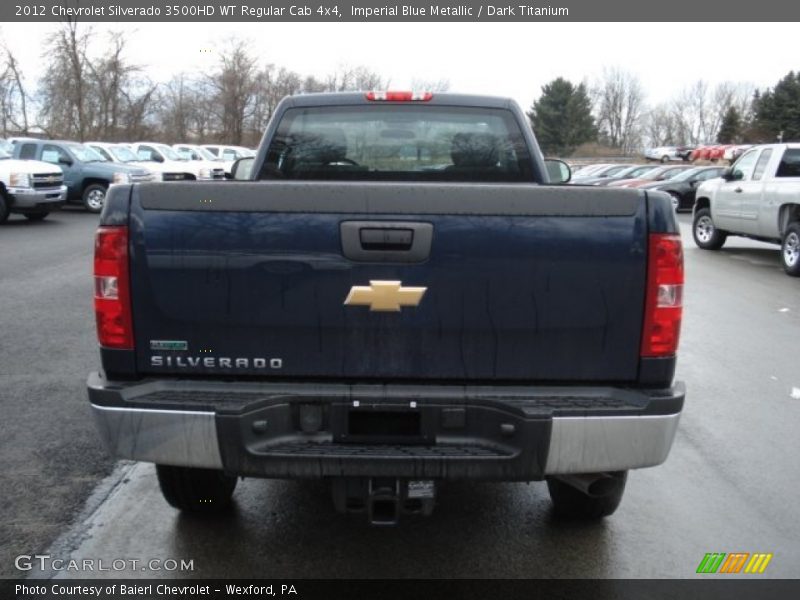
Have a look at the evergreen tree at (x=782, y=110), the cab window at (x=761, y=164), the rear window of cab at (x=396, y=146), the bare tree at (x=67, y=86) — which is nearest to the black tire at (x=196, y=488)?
the rear window of cab at (x=396, y=146)

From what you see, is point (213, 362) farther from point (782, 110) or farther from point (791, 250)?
point (782, 110)

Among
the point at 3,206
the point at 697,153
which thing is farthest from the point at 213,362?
the point at 697,153

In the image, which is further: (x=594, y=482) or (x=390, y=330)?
(x=594, y=482)

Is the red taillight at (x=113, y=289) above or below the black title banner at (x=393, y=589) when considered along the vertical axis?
above

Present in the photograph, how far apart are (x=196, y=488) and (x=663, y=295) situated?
2292mm

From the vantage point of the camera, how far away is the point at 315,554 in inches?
135

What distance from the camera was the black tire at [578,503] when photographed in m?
3.67

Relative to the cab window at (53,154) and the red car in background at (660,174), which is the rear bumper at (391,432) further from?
the red car in background at (660,174)

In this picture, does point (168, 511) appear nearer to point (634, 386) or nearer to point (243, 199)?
point (243, 199)

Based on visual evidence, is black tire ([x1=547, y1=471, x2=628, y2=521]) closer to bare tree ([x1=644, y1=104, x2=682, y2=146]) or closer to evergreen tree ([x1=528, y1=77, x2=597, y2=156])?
evergreen tree ([x1=528, y1=77, x2=597, y2=156])

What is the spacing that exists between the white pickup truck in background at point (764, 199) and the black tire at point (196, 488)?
1099cm

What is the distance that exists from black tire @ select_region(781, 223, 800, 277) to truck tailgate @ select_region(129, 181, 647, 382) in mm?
10682

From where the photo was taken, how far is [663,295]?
2.83 m

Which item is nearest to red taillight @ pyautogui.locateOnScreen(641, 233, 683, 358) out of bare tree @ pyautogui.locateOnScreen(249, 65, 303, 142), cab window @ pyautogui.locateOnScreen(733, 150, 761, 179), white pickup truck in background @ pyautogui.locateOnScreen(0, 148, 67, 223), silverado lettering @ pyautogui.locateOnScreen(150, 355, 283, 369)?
silverado lettering @ pyautogui.locateOnScreen(150, 355, 283, 369)
